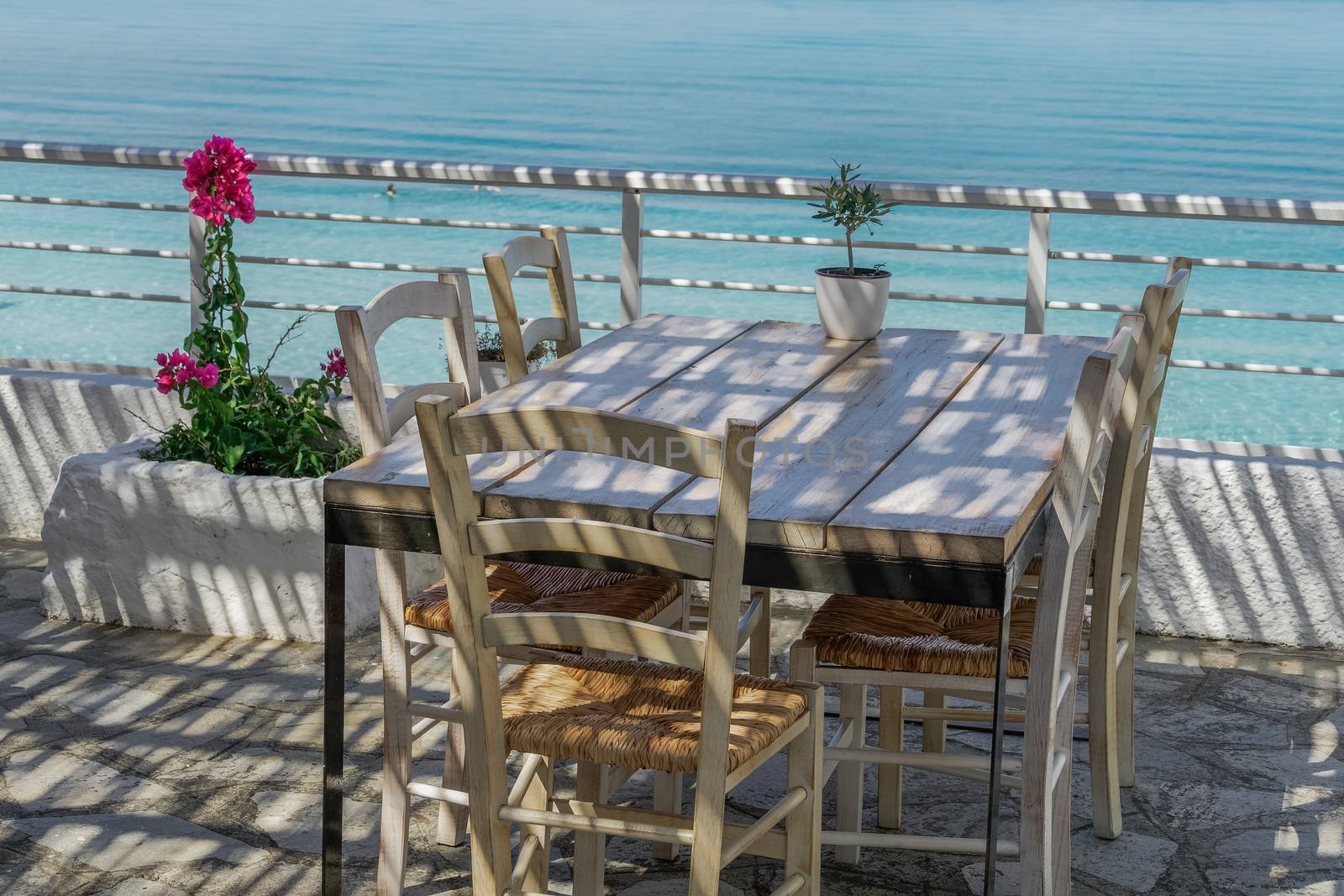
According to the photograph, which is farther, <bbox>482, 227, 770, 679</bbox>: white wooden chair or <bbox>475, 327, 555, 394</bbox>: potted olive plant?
<bbox>475, 327, 555, 394</bbox>: potted olive plant

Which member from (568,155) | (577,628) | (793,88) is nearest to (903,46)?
(793,88)

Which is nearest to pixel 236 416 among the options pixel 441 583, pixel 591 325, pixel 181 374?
pixel 181 374

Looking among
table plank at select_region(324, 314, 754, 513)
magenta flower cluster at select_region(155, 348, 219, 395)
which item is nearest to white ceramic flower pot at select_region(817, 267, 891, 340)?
table plank at select_region(324, 314, 754, 513)

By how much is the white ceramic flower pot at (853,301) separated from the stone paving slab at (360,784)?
0.89 metres

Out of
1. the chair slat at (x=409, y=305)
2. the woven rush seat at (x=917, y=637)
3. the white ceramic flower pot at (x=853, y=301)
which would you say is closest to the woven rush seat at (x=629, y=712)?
the woven rush seat at (x=917, y=637)

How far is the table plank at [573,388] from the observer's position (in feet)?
7.11

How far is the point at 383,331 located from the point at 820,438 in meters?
0.71

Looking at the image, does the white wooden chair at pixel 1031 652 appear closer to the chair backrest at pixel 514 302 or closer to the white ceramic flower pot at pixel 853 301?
the white ceramic flower pot at pixel 853 301

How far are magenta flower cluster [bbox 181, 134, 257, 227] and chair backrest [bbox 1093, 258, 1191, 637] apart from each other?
7.10 feet

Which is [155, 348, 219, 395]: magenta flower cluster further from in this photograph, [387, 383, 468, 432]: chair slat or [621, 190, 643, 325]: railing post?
[621, 190, 643, 325]: railing post

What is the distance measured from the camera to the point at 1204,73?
27.8 meters

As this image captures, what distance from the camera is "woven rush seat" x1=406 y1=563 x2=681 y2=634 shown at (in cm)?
259

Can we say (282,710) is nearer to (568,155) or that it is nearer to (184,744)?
(184,744)

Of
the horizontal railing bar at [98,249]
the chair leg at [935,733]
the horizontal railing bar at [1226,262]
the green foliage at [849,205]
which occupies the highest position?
the green foliage at [849,205]
